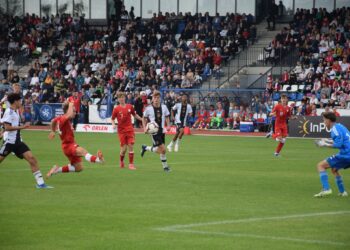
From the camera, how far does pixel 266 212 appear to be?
13.8 metres

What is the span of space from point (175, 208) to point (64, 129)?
4865 millimetres

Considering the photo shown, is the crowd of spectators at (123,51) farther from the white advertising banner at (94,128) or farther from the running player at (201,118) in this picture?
the white advertising banner at (94,128)

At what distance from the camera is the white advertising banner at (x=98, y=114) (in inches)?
1887

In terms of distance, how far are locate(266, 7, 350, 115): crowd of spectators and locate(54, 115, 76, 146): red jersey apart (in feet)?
76.0

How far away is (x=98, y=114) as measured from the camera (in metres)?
48.2

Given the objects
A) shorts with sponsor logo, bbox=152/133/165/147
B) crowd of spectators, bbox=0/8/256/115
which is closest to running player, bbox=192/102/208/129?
crowd of spectators, bbox=0/8/256/115

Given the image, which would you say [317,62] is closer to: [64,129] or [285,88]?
[285,88]

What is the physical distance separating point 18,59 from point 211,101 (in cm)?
2014

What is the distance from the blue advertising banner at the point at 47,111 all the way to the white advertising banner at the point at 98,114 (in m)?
2.14

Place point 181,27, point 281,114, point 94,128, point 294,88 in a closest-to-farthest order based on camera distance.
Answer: point 281,114 → point 294,88 → point 94,128 → point 181,27

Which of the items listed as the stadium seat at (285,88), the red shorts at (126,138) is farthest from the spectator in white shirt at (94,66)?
the red shorts at (126,138)

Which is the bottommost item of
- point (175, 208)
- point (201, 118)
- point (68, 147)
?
point (201, 118)

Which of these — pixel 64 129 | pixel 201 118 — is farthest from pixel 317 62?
pixel 64 129

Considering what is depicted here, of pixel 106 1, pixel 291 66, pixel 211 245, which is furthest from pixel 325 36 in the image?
pixel 211 245
